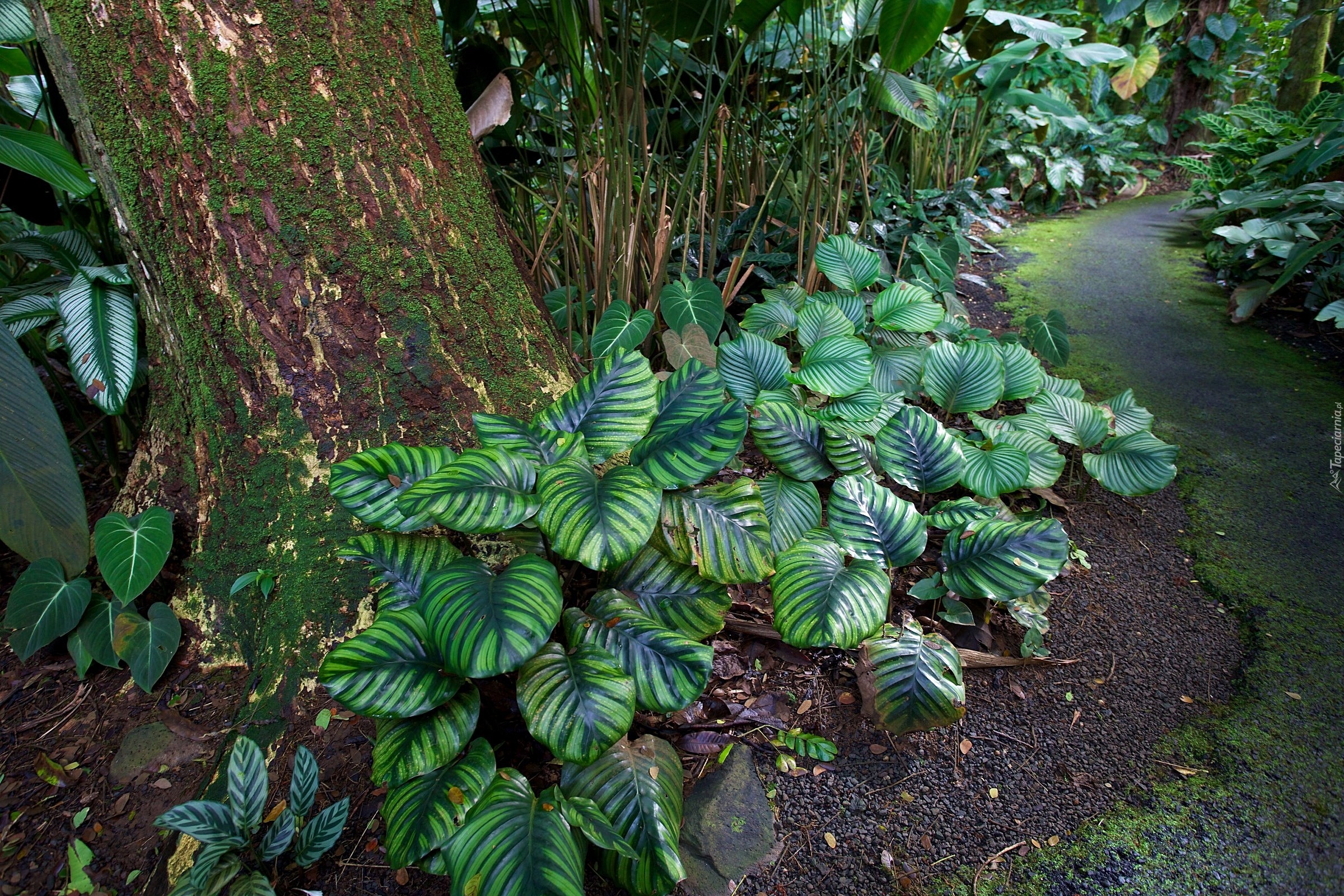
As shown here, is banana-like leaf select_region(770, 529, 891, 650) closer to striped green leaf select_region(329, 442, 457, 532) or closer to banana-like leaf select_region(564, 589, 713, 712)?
Answer: banana-like leaf select_region(564, 589, 713, 712)

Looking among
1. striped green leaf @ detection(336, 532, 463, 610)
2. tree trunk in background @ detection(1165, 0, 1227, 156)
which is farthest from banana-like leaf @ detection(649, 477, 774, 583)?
tree trunk in background @ detection(1165, 0, 1227, 156)

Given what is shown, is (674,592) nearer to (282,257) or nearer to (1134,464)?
(282,257)

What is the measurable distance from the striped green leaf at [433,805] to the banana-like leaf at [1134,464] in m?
1.44

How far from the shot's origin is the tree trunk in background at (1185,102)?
5555mm

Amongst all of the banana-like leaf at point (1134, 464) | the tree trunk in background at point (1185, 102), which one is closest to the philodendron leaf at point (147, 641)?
the banana-like leaf at point (1134, 464)

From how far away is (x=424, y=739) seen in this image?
868 millimetres

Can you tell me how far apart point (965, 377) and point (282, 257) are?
1.52 m

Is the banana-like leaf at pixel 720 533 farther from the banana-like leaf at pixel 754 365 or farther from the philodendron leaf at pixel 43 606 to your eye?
the philodendron leaf at pixel 43 606

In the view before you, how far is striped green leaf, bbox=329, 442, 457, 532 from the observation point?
3.21ft

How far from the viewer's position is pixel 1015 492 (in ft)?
5.52

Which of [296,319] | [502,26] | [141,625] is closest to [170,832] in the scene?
[141,625]

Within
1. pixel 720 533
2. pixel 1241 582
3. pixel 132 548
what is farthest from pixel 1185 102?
pixel 132 548

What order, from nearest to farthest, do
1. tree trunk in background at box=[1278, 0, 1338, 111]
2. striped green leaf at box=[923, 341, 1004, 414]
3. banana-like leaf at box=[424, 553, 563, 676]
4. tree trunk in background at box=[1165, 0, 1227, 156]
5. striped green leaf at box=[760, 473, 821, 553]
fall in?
banana-like leaf at box=[424, 553, 563, 676] < striped green leaf at box=[760, 473, 821, 553] < striped green leaf at box=[923, 341, 1004, 414] < tree trunk in background at box=[1278, 0, 1338, 111] < tree trunk in background at box=[1165, 0, 1227, 156]

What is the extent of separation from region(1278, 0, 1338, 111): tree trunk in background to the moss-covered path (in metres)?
1.85
